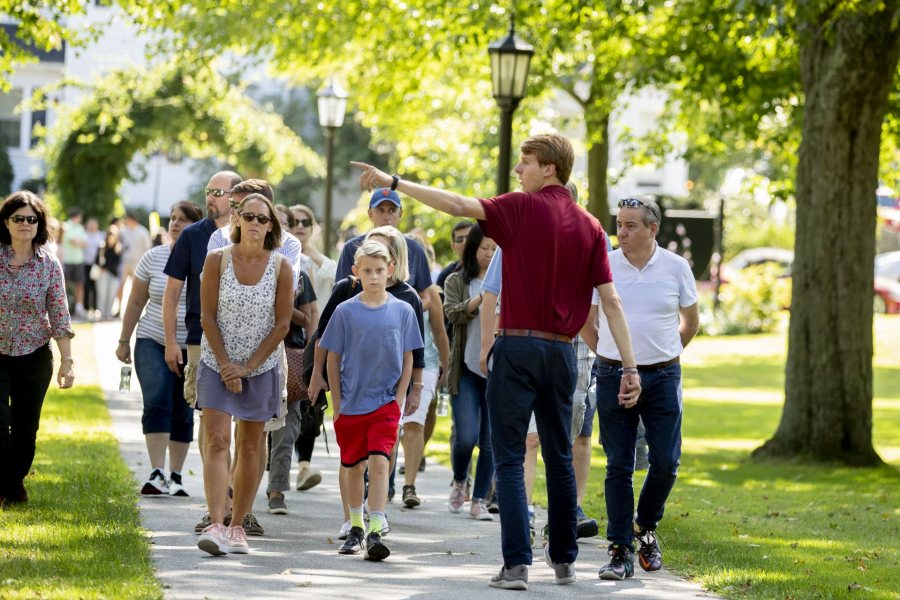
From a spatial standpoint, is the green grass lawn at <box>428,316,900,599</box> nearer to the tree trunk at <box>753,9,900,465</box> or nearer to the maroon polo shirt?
the tree trunk at <box>753,9,900,465</box>

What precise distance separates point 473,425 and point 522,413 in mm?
3172

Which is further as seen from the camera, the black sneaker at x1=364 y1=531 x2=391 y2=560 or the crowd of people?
the black sneaker at x1=364 y1=531 x2=391 y2=560

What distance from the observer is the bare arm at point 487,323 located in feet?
28.2

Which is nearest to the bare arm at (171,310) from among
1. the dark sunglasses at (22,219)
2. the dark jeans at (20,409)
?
the dark jeans at (20,409)

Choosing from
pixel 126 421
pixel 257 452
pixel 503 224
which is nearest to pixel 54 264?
pixel 257 452

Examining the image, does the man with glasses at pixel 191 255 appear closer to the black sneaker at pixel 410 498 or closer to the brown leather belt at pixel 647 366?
the black sneaker at pixel 410 498

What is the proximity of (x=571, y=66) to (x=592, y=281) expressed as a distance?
1708 centimetres

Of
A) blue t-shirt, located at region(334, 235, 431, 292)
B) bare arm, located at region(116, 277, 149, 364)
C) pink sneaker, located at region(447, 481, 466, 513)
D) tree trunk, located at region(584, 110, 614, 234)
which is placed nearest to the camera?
blue t-shirt, located at region(334, 235, 431, 292)

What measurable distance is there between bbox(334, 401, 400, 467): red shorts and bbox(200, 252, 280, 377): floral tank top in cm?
67

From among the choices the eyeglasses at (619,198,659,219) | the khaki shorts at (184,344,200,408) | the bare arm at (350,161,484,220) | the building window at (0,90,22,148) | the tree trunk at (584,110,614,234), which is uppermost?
the building window at (0,90,22,148)

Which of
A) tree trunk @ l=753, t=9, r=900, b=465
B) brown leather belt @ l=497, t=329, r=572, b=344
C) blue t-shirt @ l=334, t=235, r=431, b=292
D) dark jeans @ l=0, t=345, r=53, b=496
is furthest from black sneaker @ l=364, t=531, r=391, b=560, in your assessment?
tree trunk @ l=753, t=9, r=900, b=465

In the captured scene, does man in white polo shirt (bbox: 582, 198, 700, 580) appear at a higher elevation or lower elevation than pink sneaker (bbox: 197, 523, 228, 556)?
higher

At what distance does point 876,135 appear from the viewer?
15773mm

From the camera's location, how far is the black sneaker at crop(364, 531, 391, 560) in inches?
332
